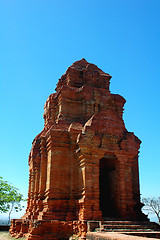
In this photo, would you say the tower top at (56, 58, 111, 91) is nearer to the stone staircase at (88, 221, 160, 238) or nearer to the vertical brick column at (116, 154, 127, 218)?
the vertical brick column at (116, 154, 127, 218)

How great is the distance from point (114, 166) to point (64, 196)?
3591 mm

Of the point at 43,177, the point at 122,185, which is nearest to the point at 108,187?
the point at 122,185

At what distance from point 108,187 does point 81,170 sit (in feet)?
9.44

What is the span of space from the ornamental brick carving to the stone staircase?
25.4 inches

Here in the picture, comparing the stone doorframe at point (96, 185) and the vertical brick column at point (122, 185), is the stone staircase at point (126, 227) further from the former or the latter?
the vertical brick column at point (122, 185)

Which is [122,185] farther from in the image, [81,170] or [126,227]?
[126,227]

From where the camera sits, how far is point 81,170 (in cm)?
1336

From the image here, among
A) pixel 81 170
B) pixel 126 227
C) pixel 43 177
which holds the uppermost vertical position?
pixel 81 170

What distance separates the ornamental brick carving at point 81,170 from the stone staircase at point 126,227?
0.65m

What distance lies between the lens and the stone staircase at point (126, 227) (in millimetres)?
10320

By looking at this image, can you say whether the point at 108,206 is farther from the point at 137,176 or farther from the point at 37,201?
the point at 37,201

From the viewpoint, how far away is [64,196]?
547 inches

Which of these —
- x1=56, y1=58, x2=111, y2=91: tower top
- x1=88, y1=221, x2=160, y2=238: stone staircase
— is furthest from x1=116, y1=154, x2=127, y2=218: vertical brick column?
x1=56, y1=58, x2=111, y2=91: tower top

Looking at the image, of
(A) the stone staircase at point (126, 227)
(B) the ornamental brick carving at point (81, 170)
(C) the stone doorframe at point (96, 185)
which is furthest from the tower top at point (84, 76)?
(A) the stone staircase at point (126, 227)
